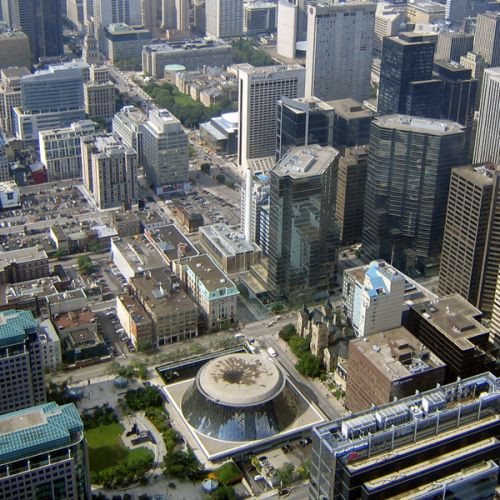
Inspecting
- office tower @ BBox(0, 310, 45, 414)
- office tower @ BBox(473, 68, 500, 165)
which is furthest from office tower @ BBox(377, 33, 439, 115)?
office tower @ BBox(0, 310, 45, 414)

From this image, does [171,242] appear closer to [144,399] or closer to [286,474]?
[144,399]

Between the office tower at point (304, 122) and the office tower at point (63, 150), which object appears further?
the office tower at point (63, 150)

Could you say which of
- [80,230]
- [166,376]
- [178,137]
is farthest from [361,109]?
[166,376]

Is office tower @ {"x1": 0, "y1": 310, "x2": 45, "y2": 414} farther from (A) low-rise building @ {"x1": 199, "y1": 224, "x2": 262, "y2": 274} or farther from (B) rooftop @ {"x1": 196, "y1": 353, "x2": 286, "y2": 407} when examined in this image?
(A) low-rise building @ {"x1": 199, "y1": 224, "x2": 262, "y2": 274}

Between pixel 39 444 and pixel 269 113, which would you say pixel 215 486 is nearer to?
pixel 39 444

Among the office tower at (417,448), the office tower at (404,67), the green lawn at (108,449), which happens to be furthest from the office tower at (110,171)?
the office tower at (417,448)

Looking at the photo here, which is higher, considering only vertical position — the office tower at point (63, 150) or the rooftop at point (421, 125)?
the rooftop at point (421, 125)

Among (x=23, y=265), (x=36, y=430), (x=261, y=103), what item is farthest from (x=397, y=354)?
(x=261, y=103)

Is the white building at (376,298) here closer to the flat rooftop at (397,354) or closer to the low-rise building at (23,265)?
the flat rooftop at (397,354)
